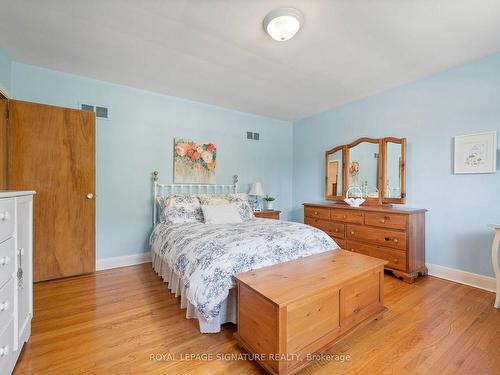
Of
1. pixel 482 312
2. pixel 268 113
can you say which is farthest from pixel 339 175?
pixel 482 312

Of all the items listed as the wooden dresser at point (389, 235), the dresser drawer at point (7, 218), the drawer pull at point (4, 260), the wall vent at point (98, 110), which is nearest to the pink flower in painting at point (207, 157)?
the wall vent at point (98, 110)

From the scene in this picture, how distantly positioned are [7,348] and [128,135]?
2516 mm

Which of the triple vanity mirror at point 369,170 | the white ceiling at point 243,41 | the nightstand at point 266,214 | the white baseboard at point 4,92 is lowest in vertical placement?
the nightstand at point 266,214

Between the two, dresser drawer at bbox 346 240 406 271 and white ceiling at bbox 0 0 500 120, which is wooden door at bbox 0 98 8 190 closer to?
white ceiling at bbox 0 0 500 120

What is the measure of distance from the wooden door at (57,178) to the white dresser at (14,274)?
1.20m

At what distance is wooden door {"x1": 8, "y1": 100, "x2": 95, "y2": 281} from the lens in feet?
8.14

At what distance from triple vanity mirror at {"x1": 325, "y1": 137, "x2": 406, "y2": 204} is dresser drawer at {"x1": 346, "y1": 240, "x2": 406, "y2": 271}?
0.70m

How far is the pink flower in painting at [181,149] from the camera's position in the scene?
11.5ft

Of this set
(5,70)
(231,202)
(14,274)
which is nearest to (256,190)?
(231,202)

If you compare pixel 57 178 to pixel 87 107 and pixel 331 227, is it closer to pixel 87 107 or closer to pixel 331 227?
pixel 87 107

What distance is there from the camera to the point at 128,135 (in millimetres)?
3168

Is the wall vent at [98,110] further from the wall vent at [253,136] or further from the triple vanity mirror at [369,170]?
the triple vanity mirror at [369,170]

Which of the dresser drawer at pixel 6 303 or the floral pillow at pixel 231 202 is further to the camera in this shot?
the floral pillow at pixel 231 202

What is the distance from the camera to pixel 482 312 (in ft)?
6.58
